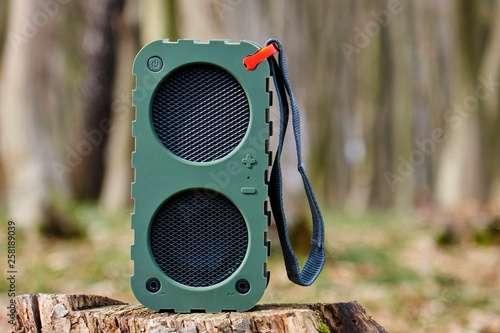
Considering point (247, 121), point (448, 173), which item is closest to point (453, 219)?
point (448, 173)

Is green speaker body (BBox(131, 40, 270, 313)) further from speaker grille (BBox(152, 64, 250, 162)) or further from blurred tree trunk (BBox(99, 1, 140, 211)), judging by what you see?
blurred tree trunk (BBox(99, 1, 140, 211))

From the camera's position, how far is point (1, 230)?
940 centimetres

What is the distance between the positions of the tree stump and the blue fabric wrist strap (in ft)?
0.43

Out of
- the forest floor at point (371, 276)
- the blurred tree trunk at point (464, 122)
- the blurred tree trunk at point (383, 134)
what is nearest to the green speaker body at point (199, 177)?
the forest floor at point (371, 276)

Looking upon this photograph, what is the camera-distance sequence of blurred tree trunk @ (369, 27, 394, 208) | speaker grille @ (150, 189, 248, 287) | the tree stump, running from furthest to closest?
blurred tree trunk @ (369, 27, 394, 208) < speaker grille @ (150, 189, 248, 287) < the tree stump

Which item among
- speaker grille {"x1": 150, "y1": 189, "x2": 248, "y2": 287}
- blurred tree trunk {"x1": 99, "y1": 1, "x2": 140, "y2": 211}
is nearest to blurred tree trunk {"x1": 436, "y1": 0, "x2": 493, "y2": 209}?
blurred tree trunk {"x1": 99, "y1": 1, "x2": 140, "y2": 211}

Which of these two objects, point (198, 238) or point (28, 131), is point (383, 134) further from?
point (198, 238)

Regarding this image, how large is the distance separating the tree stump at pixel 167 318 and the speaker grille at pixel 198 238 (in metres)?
0.15

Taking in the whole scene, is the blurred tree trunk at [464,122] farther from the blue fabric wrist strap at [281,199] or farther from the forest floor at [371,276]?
the blue fabric wrist strap at [281,199]

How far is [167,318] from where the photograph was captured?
2.61 metres

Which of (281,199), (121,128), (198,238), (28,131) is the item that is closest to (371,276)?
(28,131)

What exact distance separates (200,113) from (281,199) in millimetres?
453

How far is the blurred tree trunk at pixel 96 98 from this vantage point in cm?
1424

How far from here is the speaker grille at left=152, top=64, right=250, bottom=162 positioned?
2.68m
